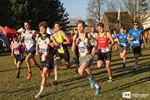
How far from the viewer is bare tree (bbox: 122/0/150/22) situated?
3140 inches

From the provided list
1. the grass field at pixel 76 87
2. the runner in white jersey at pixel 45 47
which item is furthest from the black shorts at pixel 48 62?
the grass field at pixel 76 87

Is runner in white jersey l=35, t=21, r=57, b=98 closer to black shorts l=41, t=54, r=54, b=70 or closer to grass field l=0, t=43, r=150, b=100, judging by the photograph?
black shorts l=41, t=54, r=54, b=70

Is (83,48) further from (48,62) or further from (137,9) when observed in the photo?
(137,9)

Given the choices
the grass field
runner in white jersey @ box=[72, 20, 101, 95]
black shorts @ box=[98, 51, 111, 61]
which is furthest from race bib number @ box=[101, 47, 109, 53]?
runner in white jersey @ box=[72, 20, 101, 95]

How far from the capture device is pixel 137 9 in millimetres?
81188

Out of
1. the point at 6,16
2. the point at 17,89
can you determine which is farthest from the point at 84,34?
the point at 6,16

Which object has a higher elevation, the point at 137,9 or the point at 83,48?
the point at 137,9

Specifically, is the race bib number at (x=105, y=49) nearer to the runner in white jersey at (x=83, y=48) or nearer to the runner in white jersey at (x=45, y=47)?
the runner in white jersey at (x=83, y=48)

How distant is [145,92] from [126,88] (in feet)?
2.72

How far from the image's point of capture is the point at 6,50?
143 ft

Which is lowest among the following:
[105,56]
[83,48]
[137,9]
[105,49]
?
[105,56]

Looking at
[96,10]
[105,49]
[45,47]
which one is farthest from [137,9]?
[45,47]

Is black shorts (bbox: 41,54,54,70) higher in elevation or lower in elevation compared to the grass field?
A: higher

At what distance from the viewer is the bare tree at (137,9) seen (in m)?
79.8
